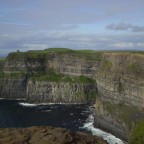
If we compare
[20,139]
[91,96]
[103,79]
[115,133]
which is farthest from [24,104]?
[20,139]

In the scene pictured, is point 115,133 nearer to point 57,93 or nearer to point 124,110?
point 124,110

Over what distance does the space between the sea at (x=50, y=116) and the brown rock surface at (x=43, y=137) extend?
50566 millimetres

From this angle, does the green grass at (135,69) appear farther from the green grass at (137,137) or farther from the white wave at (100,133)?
the green grass at (137,137)

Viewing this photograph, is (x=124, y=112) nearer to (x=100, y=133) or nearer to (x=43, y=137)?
(x=100, y=133)

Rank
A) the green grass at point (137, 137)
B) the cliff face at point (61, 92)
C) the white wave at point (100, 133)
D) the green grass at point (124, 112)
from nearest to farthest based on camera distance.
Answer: the green grass at point (137, 137) → the white wave at point (100, 133) → the green grass at point (124, 112) → the cliff face at point (61, 92)

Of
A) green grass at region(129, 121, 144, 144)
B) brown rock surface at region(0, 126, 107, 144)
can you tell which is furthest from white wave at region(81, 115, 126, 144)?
brown rock surface at region(0, 126, 107, 144)

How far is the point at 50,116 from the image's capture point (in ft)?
494

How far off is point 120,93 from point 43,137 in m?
65.9

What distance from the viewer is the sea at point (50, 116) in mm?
127900

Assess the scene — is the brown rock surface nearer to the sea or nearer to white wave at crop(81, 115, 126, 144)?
white wave at crop(81, 115, 126, 144)

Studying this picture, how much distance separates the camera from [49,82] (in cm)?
19838

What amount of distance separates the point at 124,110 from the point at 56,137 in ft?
200

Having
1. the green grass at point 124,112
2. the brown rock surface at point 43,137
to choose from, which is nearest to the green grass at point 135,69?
the green grass at point 124,112

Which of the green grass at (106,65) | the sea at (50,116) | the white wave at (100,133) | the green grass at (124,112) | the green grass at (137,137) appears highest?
the green grass at (106,65)
